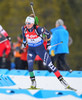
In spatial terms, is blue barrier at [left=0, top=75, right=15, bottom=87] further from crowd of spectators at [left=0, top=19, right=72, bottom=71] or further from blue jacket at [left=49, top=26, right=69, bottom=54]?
blue jacket at [left=49, top=26, right=69, bottom=54]

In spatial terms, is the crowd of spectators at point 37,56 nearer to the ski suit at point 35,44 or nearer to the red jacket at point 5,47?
the red jacket at point 5,47

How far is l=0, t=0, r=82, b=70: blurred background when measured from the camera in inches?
1136

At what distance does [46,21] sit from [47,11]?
111 cm

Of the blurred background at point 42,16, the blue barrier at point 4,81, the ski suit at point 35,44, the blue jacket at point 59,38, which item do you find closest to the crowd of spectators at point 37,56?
the blue jacket at point 59,38

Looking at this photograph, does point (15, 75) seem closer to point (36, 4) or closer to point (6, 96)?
point (6, 96)

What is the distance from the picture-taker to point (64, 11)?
103 ft

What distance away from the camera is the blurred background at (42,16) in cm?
2886

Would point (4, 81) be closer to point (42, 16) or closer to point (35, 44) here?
point (35, 44)

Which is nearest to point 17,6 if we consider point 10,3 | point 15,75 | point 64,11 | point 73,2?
point 10,3

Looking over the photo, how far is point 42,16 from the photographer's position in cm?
2908

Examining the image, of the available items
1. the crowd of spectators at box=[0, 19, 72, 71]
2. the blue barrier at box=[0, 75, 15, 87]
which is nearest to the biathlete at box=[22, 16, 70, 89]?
the blue barrier at box=[0, 75, 15, 87]

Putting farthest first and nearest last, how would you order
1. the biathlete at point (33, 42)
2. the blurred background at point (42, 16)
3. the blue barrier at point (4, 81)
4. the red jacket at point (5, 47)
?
the blurred background at point (42, 16)
the red jacket at point (5, 47)
the blue barrier at point (4, 81)
the biathlete at point (33, 42)

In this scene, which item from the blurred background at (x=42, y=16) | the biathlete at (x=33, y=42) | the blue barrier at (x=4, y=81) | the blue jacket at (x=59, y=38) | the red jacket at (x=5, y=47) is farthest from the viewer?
the blurred background at (x=42, y=16)

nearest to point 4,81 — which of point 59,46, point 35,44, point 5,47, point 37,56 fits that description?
point 35,44
